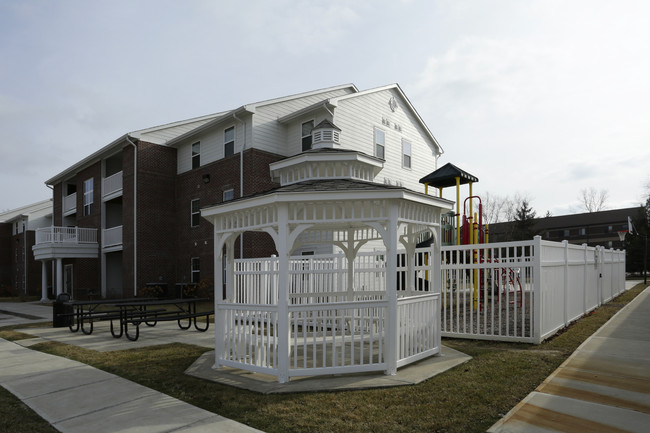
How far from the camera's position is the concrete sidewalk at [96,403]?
477cm

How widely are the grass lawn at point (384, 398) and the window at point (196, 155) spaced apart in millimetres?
15737

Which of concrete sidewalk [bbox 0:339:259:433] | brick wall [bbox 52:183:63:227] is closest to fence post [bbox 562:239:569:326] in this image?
concrete sidewalk [bbox 0:339:259:433]

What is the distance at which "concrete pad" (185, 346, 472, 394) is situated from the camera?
5.96m

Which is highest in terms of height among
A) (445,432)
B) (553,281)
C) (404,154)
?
(404,154)

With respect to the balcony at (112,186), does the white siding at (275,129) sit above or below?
above

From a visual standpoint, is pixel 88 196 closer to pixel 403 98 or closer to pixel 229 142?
pixel 229 142

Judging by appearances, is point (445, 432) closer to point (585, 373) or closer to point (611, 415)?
point (611, 415)

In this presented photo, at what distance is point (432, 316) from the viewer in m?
7.74

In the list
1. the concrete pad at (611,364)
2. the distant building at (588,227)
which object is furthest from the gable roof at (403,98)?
the distant building at (588,227)

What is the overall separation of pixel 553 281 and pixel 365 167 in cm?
448

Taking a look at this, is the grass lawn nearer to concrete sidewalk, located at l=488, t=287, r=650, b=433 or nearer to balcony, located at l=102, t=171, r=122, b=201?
concrete sidewalk, located at l=488, t=287, r=650, b=433

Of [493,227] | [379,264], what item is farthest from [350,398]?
[493,227]

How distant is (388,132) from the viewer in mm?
22422

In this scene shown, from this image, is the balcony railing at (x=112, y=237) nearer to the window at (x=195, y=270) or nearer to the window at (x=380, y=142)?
the window at (x=195, y=270)
